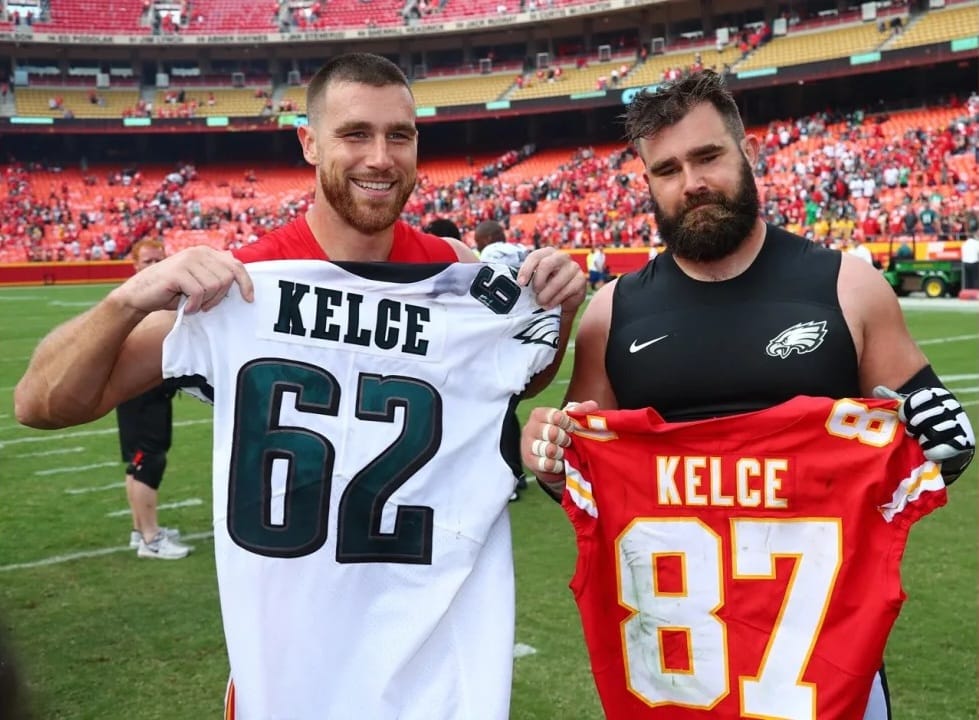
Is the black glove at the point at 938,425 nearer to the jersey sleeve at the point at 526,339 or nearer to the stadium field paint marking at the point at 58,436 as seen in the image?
the jersey sleeve at the point at 526,339

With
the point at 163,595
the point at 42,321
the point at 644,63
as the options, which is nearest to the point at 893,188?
the point at 644,63

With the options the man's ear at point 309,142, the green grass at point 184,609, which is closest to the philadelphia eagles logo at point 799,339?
the man's ear at point 309,142

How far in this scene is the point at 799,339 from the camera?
2539 mm

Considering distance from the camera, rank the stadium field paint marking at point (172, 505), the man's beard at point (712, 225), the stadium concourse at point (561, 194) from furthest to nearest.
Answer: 1. the stadium concourse at point (561, 194)
2. the stadium field paint marking at point (172, 505)
3. the man's beard at point (712, 225)

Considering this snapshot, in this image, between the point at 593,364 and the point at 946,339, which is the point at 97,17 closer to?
the point at 946,339

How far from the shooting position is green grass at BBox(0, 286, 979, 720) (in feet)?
13.1

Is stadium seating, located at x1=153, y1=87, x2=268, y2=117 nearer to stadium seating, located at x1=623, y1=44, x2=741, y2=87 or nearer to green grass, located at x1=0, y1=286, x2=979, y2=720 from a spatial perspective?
stadium seating, located at x1=623, y1=44, x2=741, y2=87

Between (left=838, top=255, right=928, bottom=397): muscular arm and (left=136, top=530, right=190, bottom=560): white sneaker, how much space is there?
174 inches

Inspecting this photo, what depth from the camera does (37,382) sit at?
7.58 feet

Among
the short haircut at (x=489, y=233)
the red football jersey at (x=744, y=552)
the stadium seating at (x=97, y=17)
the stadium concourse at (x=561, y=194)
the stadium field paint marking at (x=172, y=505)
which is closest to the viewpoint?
the red football jersey at (x=744, y=552)

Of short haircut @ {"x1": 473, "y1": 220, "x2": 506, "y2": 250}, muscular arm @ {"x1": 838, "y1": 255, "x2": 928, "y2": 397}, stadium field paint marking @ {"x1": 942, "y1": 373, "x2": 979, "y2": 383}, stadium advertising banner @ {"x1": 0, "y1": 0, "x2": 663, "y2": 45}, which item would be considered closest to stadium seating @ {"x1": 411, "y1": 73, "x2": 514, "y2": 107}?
stadium advertising banner @ {"x1": 0, "y1": 0, "x2": 663, "y2": 45}

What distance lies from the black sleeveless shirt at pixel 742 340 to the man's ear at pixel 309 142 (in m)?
0.94

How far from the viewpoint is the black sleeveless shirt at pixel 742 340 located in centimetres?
254

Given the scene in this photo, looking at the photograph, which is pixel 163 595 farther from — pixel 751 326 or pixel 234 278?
pixel 751 326
